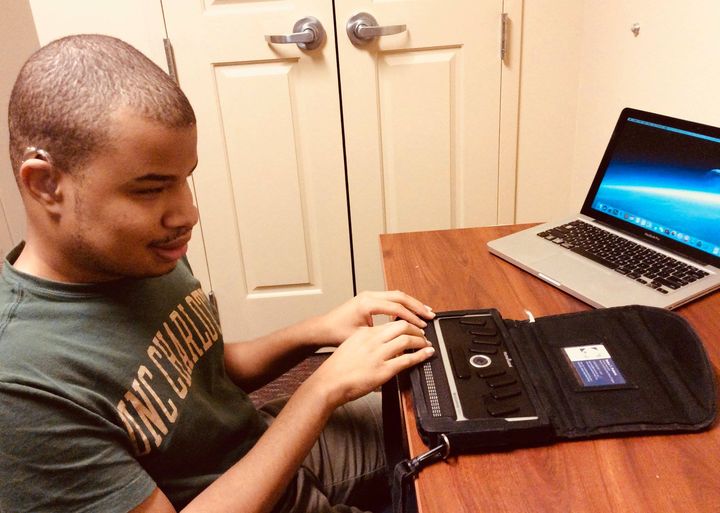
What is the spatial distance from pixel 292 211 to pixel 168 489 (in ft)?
4.12

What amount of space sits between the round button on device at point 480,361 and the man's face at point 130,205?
384 mm

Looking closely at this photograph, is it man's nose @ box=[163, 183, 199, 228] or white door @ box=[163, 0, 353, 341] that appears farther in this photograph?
white door @ box=[163, 0, 353, 341]

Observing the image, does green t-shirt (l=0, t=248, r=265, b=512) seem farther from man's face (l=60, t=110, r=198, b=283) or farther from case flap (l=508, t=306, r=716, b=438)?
case flap (l=508, t=306, r=716, b=438)

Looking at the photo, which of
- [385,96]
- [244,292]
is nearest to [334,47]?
[385,96]

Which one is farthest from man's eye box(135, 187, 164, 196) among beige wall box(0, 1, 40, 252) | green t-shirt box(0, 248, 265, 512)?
beige wall box(0, 1, 40, 252)

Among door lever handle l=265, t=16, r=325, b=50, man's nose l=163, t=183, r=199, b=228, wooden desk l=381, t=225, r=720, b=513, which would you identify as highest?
door lever handle l=265, t=16, r=325, b=50

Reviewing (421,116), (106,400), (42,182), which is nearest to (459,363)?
(106,400)

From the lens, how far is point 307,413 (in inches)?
30.7

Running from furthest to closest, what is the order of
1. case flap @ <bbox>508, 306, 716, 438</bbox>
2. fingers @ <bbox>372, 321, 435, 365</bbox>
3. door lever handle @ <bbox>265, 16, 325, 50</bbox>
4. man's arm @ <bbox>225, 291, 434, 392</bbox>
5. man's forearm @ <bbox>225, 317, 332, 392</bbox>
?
door lever handle @ <bbox>265, 16, 325, 50</bbox>, man's forearm @ <bbox>225, 317, 332, 392</bbox>, man's arm @ <bbox>225, 291, 434, 392</bbox>, fingers @ <bbox>372, 321, 435, 365</bbox>, case flap @ <bbox>508, 306, 716, 438</bbox>

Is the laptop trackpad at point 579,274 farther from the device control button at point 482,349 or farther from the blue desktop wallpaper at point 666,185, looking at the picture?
the device control button at point 482,349

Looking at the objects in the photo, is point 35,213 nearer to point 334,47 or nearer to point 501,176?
point 334,47

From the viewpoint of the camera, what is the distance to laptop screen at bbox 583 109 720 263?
99cm

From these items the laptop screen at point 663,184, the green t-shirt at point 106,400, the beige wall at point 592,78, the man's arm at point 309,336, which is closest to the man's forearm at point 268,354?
the man's arm at point 309,336

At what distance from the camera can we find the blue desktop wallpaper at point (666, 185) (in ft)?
3.23
